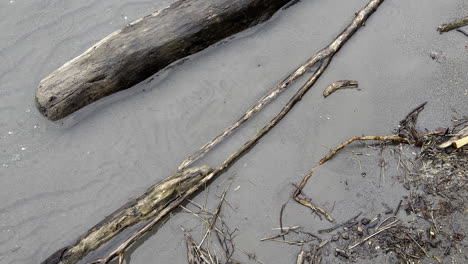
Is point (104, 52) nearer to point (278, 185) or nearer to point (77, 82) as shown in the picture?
point (77, 82)

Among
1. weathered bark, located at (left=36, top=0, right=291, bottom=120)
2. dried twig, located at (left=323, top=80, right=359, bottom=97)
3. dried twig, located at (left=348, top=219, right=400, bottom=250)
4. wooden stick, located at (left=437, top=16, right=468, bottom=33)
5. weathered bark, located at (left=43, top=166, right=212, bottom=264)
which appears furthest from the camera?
wooden stick, located at (left=437, top=16, right=468, bottom=33)

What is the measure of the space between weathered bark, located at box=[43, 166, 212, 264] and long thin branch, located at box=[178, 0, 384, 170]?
8.3 inches

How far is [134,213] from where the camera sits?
4117 millimetres

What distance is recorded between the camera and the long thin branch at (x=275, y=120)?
410 cm

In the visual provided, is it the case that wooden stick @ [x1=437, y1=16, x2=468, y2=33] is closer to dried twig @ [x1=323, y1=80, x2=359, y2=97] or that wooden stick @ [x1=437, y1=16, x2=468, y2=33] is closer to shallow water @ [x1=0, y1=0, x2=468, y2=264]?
shallow water @ [x1=0, y1=0, x2=468, y2=264]

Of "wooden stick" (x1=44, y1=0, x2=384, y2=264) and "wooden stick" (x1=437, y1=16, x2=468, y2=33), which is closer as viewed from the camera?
"wooden stick" (x1=44, y1=0, x2=384, y2=264)

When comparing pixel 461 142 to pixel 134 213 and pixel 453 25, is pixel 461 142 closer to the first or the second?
pixel 453 25

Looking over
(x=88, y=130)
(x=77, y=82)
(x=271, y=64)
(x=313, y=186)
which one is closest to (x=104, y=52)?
(x=77, y=82)

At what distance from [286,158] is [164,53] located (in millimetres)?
1773

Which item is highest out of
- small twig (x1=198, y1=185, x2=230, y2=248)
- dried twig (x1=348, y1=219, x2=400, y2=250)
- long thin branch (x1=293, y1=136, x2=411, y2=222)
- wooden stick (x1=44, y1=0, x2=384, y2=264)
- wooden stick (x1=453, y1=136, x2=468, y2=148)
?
wooden stick (x1=44, y1=0, x2=384, y2=264)

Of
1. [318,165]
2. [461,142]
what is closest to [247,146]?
[318,165]

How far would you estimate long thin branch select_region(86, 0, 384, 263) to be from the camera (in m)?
4.10

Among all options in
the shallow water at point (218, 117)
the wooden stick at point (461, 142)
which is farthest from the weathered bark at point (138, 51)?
the wooden stick at point (461, 142)

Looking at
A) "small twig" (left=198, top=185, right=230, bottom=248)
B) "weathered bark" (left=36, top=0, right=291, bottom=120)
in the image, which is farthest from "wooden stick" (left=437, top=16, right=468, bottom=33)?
"small twig" (left=198, top=185, right=230, bottom=248)
